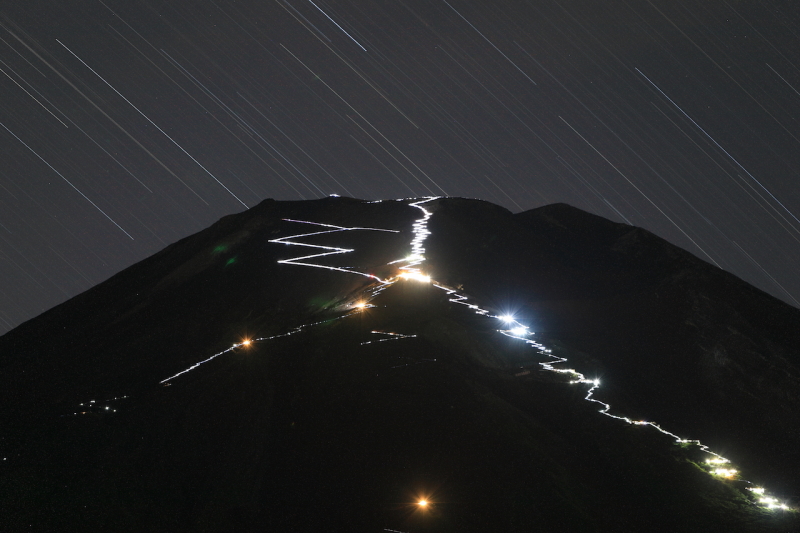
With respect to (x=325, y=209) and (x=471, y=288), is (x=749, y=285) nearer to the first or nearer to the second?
(x=471, y=288)

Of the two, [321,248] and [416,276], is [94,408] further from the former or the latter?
[321,248]

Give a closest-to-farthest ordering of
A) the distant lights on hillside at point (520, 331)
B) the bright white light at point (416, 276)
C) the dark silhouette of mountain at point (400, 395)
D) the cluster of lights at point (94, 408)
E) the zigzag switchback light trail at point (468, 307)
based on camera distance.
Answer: the dark silhouette of mountain at point (400, 395)
the zigzag switchback light trail at point (468, 307)
the cluster of lights at point (94, 408)
the distant lights on hillside at point (520, 331)
the bright white light at point (416, 276)

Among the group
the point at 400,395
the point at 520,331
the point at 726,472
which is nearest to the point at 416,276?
the point at 520,331

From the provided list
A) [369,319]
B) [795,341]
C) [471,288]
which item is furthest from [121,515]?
[795,341]

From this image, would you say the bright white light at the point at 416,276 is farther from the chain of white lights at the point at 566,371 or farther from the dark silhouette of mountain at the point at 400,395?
the dark silhouette of mountain at the point at 400,395

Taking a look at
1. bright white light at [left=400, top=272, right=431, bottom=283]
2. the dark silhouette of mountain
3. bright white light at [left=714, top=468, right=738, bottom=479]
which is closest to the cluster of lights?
the dark silhouette of mountain

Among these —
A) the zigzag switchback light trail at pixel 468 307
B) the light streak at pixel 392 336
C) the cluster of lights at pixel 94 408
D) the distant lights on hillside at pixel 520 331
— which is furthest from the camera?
the distant lights on hillside at pixel 520 331

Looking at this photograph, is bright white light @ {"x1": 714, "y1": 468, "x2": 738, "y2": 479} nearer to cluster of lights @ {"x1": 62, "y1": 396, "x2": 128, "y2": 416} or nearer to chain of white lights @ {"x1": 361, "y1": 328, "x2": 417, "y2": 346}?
chain of white lights @ {"x1": 361, "y1": 328, "x2": 417, "y2": 346}

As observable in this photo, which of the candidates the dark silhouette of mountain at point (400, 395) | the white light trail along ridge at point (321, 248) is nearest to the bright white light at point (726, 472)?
the dark silhouette of mountain at point (400, 395)

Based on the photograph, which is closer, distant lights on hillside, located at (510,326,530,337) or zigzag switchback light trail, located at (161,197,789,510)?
zigzag switchback light trail, located at (161,197,789,510)
